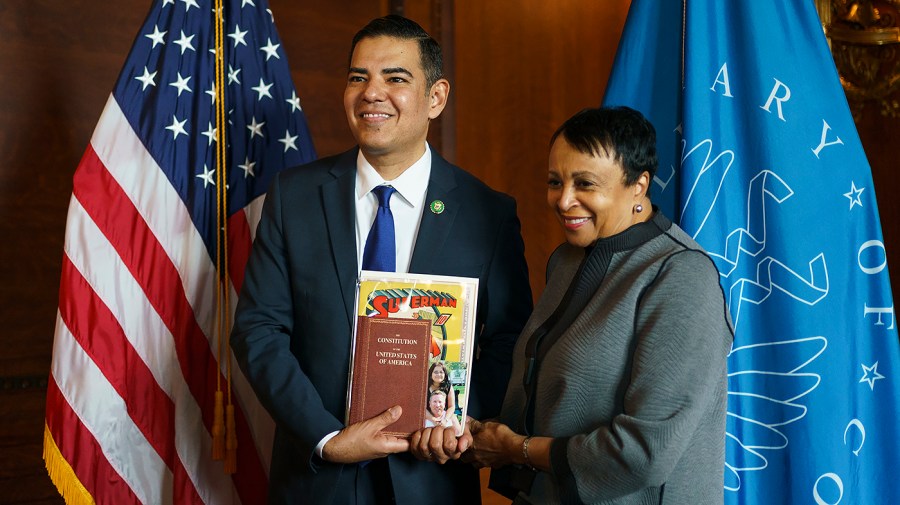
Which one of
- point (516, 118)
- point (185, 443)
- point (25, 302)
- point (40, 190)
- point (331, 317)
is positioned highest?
A: point (516, 118)

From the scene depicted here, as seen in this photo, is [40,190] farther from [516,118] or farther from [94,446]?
[516,118]

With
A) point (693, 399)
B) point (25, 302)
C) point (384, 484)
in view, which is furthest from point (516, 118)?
point (693, 399)

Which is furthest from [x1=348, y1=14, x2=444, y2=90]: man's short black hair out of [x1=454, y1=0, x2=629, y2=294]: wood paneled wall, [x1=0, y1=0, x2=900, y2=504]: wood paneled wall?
[x1=454, y1=0, x2=629, y2=294]: wood paneled wall

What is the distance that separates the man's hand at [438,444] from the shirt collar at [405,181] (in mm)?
592

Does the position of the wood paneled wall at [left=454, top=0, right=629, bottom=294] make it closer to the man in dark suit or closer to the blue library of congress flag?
the man in dark suit

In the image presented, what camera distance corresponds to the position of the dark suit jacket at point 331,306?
2.07 m

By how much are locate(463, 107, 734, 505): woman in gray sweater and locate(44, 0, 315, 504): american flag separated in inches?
47.2

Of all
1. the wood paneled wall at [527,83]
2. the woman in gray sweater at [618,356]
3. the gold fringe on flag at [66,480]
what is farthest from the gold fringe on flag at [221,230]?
the wood paneled wall at [527,83]

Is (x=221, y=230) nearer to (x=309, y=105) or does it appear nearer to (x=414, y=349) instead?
(x=414, y=349)

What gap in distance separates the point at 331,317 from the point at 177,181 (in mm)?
910

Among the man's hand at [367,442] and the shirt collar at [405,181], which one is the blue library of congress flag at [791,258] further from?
the man's hand at [367,442]

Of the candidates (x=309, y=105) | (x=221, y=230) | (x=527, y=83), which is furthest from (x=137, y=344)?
(x=527, y=83)

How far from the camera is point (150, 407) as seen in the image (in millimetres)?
2711

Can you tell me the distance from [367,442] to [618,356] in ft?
1.98
